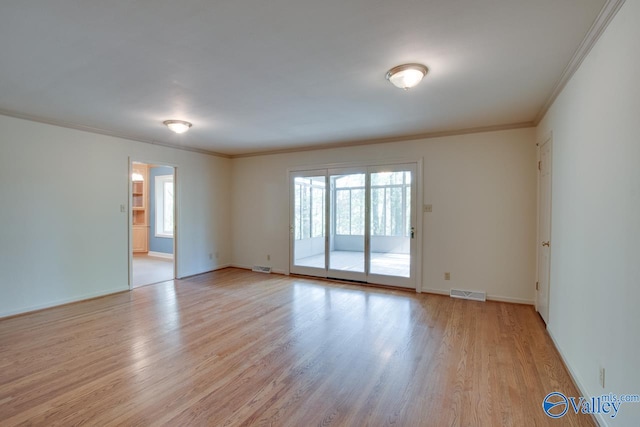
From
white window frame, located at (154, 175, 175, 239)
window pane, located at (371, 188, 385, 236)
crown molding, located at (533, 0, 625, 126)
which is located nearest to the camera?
crown molding, located at (533, 0, 625, 126)

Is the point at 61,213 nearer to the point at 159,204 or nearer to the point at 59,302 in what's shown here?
the point at 59,302

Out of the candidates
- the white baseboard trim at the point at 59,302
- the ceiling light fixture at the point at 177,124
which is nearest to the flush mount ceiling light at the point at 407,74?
the ceiling light fixture at the point at 177,124

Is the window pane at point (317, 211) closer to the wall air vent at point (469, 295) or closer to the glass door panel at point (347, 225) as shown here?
the glass door panel at point (347, 225)

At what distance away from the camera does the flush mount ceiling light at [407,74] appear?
8.35 feet

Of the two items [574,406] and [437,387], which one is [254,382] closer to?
[437,387]

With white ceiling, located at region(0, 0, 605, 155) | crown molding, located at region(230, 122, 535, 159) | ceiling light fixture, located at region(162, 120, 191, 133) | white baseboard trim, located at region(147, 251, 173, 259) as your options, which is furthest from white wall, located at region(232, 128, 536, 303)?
white baseboard trim, located at region(147, 251, 173, 259)

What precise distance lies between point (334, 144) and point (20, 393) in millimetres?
4901

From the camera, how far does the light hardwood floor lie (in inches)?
80.2

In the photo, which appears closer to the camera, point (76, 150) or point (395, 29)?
point (395, 29)

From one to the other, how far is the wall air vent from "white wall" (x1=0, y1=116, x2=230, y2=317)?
17.2ft

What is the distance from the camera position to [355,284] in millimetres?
5422

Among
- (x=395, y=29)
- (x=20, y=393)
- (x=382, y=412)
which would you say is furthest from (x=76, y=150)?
(x=382, y=412)

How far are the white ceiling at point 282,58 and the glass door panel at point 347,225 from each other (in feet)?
5.11

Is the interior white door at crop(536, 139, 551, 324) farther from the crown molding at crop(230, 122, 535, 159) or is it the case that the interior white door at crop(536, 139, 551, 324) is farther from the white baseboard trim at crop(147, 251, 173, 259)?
the white baseboard trim at crop(147, 251, 173, 259)
